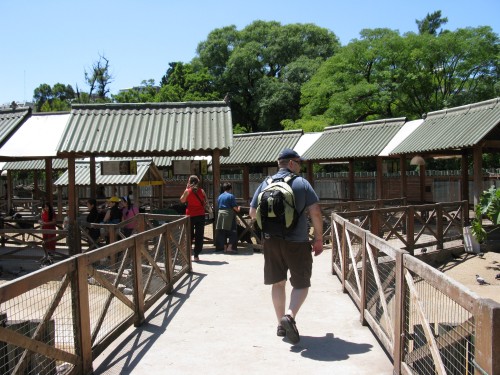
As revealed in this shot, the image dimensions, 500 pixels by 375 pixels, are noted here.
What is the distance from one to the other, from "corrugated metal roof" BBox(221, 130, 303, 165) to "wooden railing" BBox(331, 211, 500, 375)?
15.3 m

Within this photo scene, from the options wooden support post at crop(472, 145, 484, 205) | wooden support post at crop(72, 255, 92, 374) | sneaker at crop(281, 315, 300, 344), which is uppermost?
wooden support post at crop(472, 145, 484, 205)

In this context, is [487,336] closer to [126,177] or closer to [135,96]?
[126,177]

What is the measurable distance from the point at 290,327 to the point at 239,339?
68 centimetres

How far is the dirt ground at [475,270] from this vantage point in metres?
11.0

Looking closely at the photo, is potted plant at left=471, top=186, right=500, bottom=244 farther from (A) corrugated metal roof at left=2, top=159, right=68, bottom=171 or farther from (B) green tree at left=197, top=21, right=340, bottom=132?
(B) green tree at left=197, top=21, right=340, bottom=132

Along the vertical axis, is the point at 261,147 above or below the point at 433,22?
below

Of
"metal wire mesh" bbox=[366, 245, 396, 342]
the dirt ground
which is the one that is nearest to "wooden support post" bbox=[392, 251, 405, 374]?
"metal wire mesh" bbox=[366, 245, 396, 342]

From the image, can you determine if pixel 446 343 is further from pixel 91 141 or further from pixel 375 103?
pixel 375 103

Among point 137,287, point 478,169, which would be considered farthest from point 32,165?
point 137,287

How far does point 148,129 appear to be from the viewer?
13.1 meters

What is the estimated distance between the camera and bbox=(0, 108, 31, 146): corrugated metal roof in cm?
1310

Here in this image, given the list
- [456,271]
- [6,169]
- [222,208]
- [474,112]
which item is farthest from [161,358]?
[6,169]

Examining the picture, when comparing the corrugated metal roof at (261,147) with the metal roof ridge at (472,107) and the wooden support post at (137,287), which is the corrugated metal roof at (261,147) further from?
the wooden support post at (137,287)

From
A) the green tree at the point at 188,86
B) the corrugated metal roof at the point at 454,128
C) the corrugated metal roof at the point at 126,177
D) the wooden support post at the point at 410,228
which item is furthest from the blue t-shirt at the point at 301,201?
the green tree at the point at 188,86
